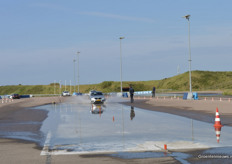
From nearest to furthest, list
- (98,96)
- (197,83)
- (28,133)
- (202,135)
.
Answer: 1. (202,135)
2. (28,133)
3. (98,96)
4. (197,83)

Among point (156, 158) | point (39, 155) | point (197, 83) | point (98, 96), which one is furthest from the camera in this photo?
point (197, 83)

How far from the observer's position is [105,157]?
31.2 ft

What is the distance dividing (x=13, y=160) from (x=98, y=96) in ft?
119

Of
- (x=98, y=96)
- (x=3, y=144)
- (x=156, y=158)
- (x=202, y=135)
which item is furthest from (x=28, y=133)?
(x=98, y=96)

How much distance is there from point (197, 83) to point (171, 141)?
15830 centimetres

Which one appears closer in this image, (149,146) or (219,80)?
(149,146)

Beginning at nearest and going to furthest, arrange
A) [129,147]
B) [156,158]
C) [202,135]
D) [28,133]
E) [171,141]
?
1. [156,158]
2. [129,147]
3. [171,141]
4. [202,135]
5. [28,133]

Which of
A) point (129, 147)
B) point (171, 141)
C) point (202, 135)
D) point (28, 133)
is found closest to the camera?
point (129, 147)

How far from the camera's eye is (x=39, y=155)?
9.97m

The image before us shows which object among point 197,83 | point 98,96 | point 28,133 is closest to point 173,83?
point 197,83

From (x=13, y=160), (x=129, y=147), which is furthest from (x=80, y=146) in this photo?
(x=13, y=160)

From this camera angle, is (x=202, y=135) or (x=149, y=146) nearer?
(x=149, y=146)

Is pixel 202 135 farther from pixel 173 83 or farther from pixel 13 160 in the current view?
pixel 173 83

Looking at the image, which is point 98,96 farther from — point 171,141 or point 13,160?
point 13,160
